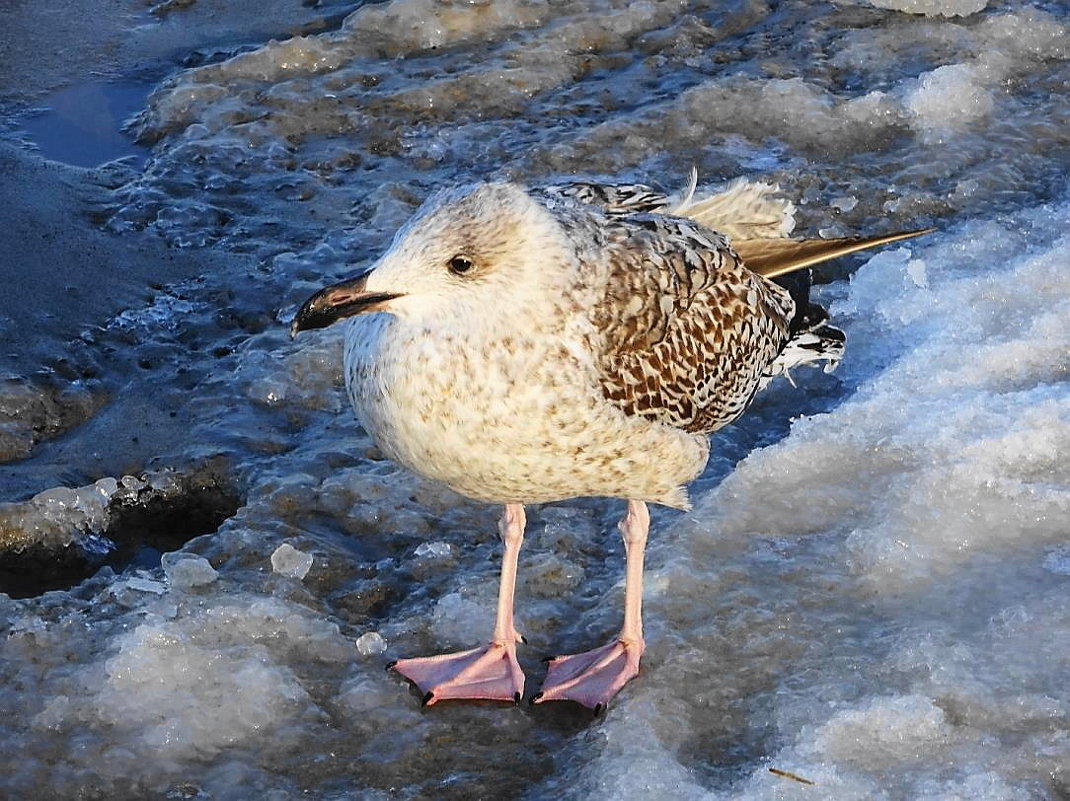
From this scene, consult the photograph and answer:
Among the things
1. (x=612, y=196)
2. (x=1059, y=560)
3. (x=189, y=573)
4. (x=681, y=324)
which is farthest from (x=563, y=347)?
(x=1059, y=560)

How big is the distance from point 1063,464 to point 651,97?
368 cm

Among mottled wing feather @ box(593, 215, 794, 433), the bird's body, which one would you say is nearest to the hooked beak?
the bird's body

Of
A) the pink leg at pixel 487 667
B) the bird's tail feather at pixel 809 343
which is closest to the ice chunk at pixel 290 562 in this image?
the pink leg at pixel 487 667

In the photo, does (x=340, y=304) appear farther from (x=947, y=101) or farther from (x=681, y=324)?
(x=947, y=101)

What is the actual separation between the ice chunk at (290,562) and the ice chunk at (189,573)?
211mm

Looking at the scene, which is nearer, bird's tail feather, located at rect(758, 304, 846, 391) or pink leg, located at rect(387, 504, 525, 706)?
pink leg, located at rect(387, 504, 525, 706)

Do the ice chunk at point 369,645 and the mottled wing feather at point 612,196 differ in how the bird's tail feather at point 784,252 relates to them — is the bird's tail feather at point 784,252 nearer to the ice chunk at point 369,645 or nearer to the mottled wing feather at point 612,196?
the mottled wing feather at point 612,196

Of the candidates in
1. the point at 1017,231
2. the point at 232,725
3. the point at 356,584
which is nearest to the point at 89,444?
the point at 356,584

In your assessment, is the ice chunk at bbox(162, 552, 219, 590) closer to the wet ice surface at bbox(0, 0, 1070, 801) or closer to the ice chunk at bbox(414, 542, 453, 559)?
the wet ice surface at bbox(0, 0, 1070, 801)

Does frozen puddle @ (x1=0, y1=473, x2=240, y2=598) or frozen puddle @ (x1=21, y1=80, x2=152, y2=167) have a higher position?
frozen puddle @ (x1=21, y1=80, x2=152, y2=167)

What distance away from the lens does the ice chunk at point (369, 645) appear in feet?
15.4

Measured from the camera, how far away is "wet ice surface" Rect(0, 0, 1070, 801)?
4.28 m

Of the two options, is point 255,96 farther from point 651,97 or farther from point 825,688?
point 825,688

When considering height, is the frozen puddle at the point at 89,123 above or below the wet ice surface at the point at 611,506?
above
